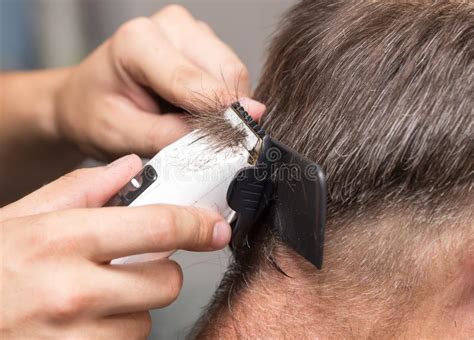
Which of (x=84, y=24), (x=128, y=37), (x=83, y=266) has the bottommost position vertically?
(x=84, y=24)

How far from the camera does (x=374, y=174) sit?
0.65m

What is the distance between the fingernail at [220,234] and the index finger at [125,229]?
0.04 metres

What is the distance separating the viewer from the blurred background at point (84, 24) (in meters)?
2.26

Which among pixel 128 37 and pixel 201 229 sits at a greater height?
pixel 128 37

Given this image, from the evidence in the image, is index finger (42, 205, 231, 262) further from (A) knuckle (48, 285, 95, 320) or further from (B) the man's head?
(B) the man's head

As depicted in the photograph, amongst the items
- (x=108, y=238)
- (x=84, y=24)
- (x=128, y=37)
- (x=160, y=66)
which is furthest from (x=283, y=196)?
(x=84, y=24)

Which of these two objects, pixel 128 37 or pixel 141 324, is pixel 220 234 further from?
pixel 128 37

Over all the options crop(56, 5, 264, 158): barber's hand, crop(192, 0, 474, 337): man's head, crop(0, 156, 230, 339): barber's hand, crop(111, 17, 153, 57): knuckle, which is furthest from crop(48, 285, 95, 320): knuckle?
crop(111, 17, 153, 57): knuckle

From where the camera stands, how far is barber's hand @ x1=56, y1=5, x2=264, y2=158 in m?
0.87

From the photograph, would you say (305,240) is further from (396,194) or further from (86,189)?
(86,189)

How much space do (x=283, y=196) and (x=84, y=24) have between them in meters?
2.01

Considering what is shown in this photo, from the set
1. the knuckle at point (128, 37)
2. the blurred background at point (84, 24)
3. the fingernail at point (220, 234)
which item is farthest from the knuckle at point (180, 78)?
the blurred background at point (84, 24)

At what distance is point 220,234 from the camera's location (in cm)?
65

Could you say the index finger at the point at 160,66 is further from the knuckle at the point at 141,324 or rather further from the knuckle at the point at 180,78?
the knuckle at the point at 141,324
